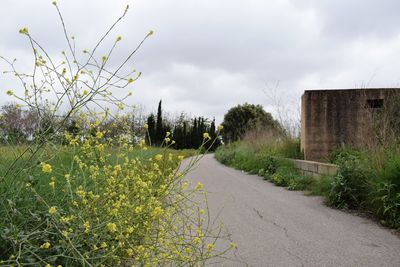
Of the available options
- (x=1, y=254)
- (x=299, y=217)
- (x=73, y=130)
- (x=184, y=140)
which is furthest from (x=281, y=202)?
(x=184, y=140)

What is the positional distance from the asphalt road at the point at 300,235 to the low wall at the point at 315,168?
0.93 meters

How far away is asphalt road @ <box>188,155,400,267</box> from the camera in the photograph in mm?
3807

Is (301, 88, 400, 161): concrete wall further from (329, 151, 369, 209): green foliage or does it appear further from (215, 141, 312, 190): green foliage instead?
(329, 151, 369, 209): green foliage

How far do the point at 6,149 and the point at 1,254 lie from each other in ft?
8.22

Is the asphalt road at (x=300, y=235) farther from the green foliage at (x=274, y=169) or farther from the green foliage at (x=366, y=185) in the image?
the green foliage at (x=274, y=169)

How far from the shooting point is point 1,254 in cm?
220

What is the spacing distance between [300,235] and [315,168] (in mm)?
4675

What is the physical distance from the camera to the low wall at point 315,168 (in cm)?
803

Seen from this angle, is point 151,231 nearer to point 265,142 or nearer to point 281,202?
point 281,202

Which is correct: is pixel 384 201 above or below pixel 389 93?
below

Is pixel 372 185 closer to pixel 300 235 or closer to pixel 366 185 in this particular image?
pixel 366 185

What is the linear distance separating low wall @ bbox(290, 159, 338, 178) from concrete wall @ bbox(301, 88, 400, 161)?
3.36 ft

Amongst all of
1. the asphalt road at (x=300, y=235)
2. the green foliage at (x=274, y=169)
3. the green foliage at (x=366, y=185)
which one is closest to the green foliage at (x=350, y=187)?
the green foliage at (x=366, y=185)

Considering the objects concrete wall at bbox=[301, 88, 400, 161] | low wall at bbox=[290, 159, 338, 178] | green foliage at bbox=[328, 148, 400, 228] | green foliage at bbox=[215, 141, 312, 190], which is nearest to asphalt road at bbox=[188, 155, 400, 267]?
green foliage at bbox=[328, 148, 400, 228]
